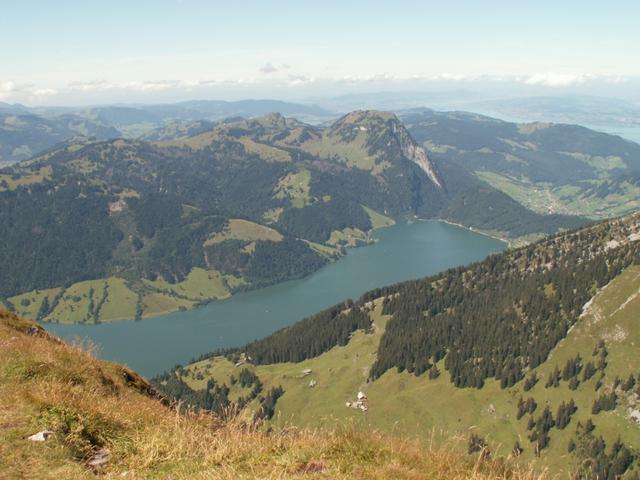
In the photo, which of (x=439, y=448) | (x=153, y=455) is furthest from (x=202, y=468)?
(x=439, y=448)

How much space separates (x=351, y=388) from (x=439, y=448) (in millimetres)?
151105

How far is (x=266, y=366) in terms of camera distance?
19138cm

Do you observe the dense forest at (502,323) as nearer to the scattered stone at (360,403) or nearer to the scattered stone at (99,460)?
the scattered stone at (360,403)

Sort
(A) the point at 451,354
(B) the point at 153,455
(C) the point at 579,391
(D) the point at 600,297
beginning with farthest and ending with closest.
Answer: (A) the point at 451,354 < (D) the point at 600,297 < (C) the point at 579,391 < (B) the point at 153,455

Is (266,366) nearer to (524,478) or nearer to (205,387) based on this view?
(205,387)

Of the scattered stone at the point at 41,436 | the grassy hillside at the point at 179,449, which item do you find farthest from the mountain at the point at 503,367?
the scattered stone at the point at 41,436

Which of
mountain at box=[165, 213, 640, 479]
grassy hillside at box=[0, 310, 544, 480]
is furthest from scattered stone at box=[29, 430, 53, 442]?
mountain at box=[165, 213, 640, 479]

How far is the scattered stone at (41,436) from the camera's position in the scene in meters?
11.3

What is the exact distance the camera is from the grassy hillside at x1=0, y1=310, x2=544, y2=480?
10.6 meters

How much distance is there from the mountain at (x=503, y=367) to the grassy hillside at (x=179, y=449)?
91.8 metres

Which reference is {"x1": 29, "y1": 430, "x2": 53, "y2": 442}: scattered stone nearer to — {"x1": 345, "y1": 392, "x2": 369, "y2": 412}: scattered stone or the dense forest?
the dense forest

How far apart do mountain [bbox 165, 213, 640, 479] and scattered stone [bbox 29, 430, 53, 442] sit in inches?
3719

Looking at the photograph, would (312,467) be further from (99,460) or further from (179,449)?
(99,460)

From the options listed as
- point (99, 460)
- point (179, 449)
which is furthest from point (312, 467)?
point (99, 460)
